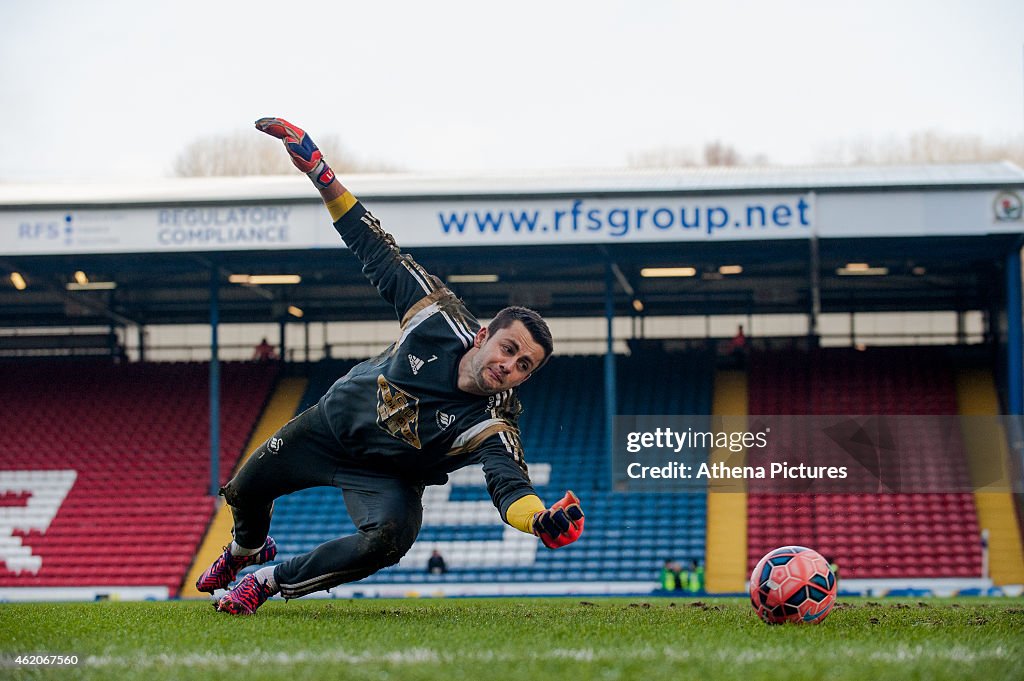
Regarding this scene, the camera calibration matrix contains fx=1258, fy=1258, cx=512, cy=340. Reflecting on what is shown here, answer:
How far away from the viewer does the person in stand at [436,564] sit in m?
20.9

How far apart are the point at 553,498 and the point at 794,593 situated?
1523 cm

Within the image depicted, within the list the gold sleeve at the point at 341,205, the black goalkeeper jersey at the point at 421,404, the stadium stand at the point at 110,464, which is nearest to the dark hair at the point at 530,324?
the black goalkeeper jersey at the point at 421,404

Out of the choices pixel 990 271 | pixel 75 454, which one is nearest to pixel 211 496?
pixel 75 454

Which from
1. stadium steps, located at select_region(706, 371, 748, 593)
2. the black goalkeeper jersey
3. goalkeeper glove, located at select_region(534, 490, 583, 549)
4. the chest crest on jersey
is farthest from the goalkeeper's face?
stadium steps, located at select_region(706, 371, 748, 593)

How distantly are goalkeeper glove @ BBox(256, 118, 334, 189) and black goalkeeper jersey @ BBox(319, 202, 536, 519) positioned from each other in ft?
2.19

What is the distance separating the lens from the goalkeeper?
265 inches

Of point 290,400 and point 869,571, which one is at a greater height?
point 290,400

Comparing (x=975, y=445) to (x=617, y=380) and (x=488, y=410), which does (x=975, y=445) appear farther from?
(x=488, y=410)

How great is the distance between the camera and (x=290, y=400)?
27094 millimetres

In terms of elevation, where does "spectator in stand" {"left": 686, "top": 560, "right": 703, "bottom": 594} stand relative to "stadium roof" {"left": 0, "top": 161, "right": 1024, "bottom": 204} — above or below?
below

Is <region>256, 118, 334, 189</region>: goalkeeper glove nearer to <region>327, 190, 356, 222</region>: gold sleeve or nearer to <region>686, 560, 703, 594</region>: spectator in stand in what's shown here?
<region>327, 190, 356, 222</region>: gold sleeve

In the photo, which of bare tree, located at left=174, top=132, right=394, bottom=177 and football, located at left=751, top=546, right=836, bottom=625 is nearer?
football, located at left=751, top=546, right=836, bottom=625

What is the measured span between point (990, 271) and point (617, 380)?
25.9 feet

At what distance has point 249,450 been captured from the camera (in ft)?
83.4
